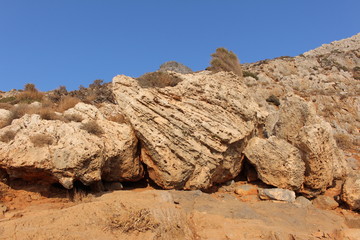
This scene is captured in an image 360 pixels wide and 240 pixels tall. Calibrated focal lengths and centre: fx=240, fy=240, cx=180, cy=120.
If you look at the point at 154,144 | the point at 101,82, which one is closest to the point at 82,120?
the point at 154,144

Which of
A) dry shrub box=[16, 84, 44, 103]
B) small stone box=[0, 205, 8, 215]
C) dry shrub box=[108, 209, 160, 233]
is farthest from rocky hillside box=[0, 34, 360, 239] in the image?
dry shrub box=[16, 84, 44, 103]

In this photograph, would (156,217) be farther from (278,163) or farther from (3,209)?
(278,163)

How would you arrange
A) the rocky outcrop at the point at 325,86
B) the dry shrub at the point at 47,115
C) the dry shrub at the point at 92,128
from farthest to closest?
1. the rocky outcrop at the point at 325,86
2. the dry shrub at the point at 47,115
3. the dry shrub at the point at 92,128

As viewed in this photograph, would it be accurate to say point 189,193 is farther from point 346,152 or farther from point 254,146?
point 346,152

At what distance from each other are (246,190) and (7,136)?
25.0 feet

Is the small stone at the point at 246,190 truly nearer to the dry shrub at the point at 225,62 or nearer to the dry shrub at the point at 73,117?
the dry shrub at the point at 73,117

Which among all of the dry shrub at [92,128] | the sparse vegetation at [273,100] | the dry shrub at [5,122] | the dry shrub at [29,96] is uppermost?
the sparse vegetation at [273,100]

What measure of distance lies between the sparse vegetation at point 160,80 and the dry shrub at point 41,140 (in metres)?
4.60

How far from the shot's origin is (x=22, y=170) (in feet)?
20.1

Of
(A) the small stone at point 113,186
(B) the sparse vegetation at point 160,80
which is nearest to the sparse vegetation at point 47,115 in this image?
(A) the small stone at point 113,186

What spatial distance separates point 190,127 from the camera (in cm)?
811

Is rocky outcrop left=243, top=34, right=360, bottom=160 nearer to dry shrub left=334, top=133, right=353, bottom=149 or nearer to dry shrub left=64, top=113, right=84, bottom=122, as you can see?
dry shrub left=334, top=133, right=353, bottom=149

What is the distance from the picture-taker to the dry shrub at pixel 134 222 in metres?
5.06

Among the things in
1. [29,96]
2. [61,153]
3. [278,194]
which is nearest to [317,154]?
[278,194]
